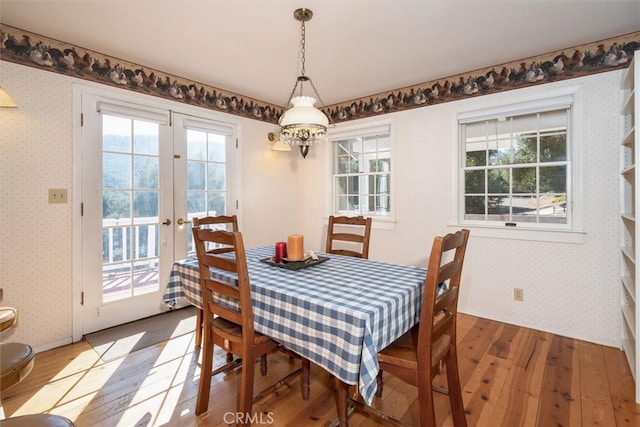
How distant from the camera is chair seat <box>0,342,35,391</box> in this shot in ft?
4.18

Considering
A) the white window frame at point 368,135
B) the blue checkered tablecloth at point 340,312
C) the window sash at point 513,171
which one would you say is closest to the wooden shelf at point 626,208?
the window sash at point 513,171

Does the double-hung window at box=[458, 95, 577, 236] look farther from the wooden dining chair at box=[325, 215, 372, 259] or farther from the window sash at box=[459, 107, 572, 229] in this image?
the wooden dining chair at box=[325, 215, 372, 259]

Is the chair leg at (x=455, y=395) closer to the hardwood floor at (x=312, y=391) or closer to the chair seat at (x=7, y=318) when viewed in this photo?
the hardwood floor at (x=312, y=391)

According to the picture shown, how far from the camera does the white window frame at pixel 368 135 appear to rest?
3.57m

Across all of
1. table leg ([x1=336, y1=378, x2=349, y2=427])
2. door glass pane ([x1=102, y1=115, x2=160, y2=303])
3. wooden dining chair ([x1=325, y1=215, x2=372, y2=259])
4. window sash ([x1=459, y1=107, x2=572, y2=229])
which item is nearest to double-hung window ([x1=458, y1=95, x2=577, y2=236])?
window sash ([x1=459, y1=107, x2=572, y2=229])

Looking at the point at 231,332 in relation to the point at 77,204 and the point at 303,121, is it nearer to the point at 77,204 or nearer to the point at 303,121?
the point at 303,121

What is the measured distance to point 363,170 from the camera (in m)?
3.93

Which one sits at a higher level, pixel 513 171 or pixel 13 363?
pixel 513 171

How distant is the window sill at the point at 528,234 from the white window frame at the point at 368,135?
72cm

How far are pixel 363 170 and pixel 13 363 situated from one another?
11.3 ft

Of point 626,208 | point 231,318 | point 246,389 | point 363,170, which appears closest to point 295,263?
point 231,318

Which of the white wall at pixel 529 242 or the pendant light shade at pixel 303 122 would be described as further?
the white wall at pixel 529 242

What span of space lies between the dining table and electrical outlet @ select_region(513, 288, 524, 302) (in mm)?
1616

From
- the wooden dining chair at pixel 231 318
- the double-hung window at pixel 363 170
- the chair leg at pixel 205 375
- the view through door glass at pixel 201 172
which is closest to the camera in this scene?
the wooden dining chair at pixel 231 318
